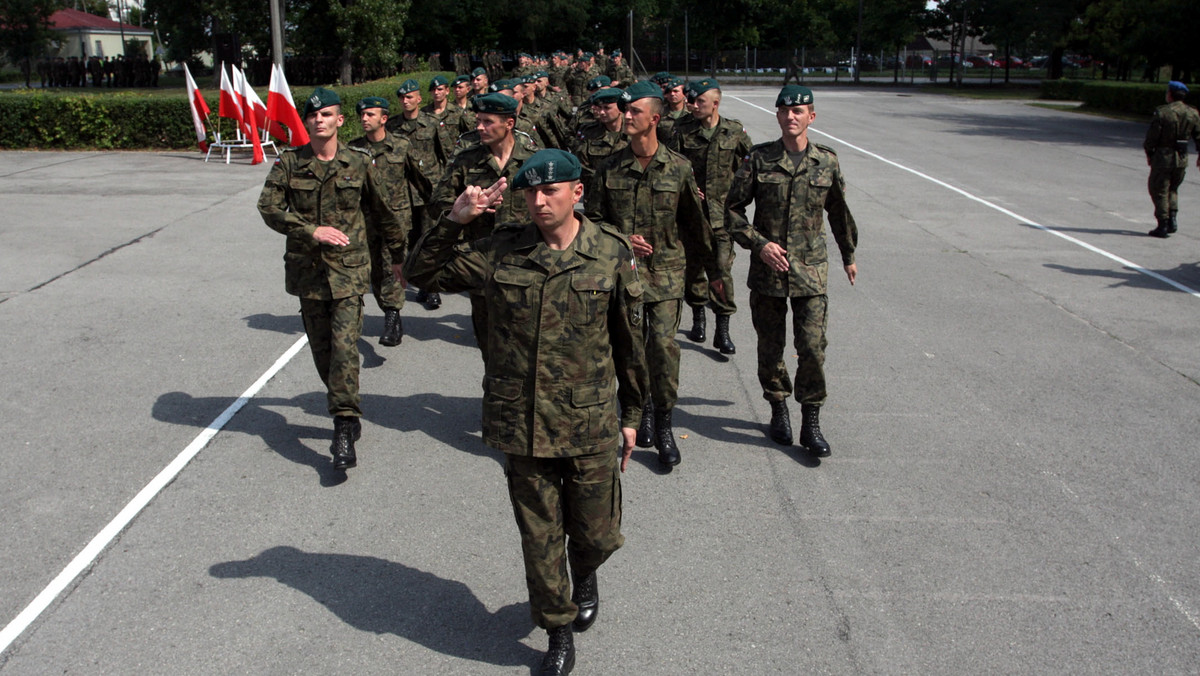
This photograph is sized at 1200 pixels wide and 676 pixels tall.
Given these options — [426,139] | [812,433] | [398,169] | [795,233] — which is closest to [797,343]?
[812,433]

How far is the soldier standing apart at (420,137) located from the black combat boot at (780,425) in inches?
184

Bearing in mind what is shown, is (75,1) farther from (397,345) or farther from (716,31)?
(397,345)

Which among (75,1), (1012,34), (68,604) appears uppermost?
(75,1)

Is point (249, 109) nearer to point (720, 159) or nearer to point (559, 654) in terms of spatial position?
point (720, 159)

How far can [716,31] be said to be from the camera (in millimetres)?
83312

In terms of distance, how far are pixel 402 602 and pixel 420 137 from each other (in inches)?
269

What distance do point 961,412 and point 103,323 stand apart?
752cm

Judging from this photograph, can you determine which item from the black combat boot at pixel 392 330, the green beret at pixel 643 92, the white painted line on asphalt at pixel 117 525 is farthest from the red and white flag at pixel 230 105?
the green beret at pixel 643 92

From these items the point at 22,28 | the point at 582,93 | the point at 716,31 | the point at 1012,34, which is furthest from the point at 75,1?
the point at 582,93

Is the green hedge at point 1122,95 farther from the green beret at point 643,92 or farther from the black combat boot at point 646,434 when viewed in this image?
the black combat boot at point 646,434

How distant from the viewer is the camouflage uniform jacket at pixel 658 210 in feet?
20.7

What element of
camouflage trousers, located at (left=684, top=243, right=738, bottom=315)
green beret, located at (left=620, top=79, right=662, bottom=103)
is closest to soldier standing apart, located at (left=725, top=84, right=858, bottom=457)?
green beret, located at (left=620, top=79, right=662, bottom=103)

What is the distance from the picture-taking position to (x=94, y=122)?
23.4 meters

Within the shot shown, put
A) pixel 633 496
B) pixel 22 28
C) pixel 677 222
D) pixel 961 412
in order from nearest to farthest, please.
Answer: pixel 633 496 < pixel 677 222 < pixel 961 412 < pixel 22 28
